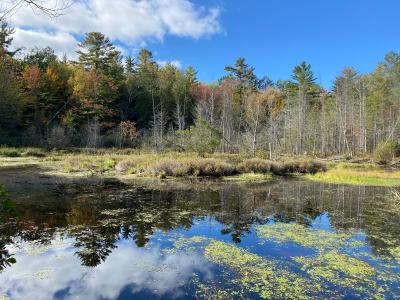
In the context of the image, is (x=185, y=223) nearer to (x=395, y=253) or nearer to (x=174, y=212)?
(x=174, y=212)

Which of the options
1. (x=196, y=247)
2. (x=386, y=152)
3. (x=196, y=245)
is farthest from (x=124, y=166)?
(x=386, y=152)

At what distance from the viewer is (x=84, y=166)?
74.5ft

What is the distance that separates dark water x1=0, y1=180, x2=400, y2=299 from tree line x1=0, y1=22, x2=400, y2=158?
58.4ft

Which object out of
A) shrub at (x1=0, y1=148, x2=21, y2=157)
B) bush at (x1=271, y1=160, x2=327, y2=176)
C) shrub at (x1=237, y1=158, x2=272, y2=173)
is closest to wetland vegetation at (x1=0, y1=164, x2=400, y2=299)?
shrub at (x1=237, y1=158, x2=272, y2=173)

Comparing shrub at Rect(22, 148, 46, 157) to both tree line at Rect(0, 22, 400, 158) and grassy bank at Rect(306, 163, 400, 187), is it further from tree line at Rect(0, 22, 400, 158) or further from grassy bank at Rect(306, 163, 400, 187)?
grassy bank at Rect(306, 163, 400, 187)

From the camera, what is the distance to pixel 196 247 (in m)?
8.03

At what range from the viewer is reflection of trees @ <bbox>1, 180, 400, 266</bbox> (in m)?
8.73

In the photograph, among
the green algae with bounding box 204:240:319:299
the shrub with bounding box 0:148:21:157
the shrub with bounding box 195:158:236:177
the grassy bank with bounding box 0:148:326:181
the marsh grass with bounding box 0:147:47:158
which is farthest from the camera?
the marsh grass with bounding box 0:147:47:158

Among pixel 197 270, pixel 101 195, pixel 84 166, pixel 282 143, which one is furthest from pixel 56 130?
pixel 197 270

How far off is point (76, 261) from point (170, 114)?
4555cm

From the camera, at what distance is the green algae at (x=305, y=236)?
847 cm

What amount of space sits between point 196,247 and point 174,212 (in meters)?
3.54

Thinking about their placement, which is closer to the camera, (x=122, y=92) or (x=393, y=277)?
(x=393, y=277)

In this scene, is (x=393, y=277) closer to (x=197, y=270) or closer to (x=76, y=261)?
(x=197, y=270)
